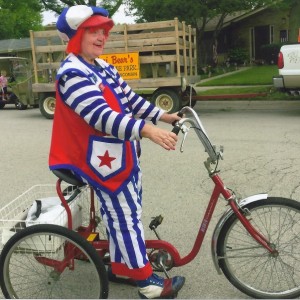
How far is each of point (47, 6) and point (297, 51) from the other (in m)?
21.7

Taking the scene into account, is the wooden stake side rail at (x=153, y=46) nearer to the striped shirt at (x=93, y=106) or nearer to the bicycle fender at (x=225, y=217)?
the bicycle fender at (x=225, y=217)

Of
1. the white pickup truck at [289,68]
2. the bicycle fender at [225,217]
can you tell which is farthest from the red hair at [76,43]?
the white pickup truck at [289,68]

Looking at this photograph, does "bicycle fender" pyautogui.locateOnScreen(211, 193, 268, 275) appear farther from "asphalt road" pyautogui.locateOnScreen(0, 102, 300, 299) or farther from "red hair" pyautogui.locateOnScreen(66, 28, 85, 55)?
"red hair" pyautogui.locateOnScreen(66, 28, 85, 55)

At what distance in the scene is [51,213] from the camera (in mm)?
2805

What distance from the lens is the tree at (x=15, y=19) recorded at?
38156mm

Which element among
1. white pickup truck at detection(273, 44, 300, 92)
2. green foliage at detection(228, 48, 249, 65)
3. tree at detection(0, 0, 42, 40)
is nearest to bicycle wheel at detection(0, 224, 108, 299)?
white pickup truck at detection(273, 44, 300, 92)

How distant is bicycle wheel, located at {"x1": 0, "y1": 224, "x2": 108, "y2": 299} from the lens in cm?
254

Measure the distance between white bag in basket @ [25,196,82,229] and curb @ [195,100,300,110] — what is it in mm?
9074

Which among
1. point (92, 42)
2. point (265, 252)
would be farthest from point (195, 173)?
point (92, 42)

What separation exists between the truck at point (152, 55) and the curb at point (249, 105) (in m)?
1.36

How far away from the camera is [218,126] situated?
9062 mm

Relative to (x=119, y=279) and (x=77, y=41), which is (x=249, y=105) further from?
(x=77, y=41)

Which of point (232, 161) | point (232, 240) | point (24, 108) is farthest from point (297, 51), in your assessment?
point (24, 108)

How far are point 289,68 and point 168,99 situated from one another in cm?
280
